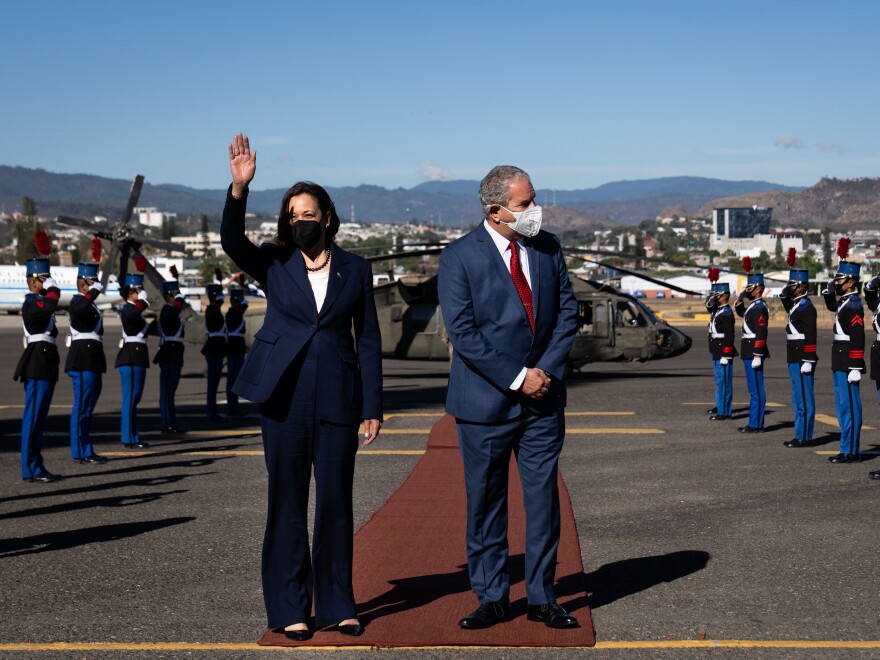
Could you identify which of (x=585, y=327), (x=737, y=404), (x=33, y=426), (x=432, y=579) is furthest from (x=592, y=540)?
(x=585, y=327)

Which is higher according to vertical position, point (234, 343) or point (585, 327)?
point (234, 343)

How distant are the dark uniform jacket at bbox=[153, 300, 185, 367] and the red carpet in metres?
6.07

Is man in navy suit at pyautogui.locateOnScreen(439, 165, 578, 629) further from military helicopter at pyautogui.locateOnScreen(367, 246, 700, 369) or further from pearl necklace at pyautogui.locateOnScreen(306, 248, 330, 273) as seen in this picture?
military helicopter at pyautogui.locateOnScreen(367, 246, 700, 369)

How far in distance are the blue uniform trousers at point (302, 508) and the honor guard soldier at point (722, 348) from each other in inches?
422

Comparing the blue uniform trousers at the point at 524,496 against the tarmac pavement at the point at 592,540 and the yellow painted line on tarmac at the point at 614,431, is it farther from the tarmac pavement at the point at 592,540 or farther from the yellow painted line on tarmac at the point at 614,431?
the yellow painted line on tarmac at the point at 614,431

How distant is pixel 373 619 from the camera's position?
18.7 feet

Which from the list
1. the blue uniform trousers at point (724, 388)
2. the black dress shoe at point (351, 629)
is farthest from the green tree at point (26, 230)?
the black dress shoe at point (351, 629)

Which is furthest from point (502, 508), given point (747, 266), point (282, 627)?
point (747, 266)

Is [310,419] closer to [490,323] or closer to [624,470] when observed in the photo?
[490,323]

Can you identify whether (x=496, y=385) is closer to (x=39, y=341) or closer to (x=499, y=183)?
(x=499, y=183)

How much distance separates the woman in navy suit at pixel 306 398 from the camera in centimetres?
540

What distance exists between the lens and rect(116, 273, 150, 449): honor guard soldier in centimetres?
1304

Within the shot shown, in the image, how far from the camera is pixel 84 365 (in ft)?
39.5

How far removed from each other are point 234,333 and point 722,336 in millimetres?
7331
